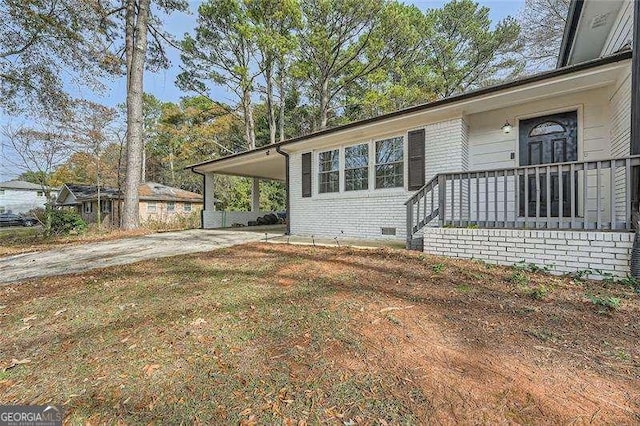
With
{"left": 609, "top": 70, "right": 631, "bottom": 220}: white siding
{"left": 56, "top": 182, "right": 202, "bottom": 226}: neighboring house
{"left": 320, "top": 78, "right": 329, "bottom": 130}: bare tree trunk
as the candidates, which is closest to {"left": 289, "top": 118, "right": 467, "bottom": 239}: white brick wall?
{"left": 609, "top": 70, "right": 631, "bottom": 220}: white siding

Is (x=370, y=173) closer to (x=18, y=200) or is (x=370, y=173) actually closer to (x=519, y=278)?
(x=519, y=278)

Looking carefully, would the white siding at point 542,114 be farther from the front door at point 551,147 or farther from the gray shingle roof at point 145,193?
the gray shingle roof at point 145,193

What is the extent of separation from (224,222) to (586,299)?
12857mm

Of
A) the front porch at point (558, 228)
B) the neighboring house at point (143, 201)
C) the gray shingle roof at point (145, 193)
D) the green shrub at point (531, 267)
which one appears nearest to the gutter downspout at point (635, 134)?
the front porch at point (558, 228)

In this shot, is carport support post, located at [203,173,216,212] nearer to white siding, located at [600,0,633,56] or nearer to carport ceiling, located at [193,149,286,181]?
carport ceiling, located at [193,149,286,181]

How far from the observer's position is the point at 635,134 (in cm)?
351

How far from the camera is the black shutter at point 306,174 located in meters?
8.47

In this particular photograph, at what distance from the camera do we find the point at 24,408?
156cm

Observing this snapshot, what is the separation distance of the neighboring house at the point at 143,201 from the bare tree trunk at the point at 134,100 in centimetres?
789

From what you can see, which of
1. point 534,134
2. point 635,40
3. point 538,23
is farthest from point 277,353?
point 538,23

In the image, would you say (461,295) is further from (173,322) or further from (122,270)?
(122,270)

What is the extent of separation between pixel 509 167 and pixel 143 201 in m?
21.4

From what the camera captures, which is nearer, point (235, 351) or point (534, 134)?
point (235, 351)

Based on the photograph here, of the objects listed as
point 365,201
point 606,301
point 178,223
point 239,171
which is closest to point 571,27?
point 365,201
